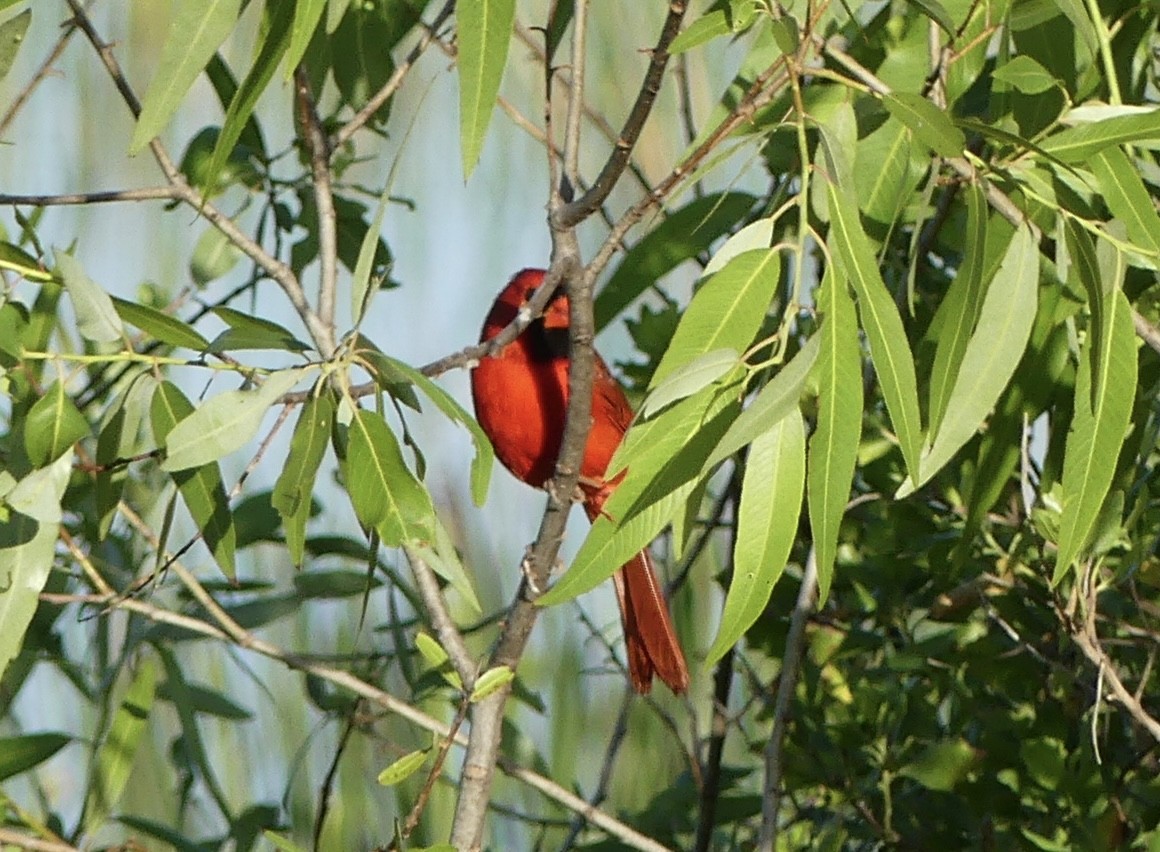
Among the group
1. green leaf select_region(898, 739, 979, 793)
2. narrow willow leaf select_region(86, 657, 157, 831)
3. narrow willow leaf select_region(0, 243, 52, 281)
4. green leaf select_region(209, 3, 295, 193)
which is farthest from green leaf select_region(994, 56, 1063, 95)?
narrow willow leaf select_region(86, 657, 157, 831)

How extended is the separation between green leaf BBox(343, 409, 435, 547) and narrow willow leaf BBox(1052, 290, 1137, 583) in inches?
22.0

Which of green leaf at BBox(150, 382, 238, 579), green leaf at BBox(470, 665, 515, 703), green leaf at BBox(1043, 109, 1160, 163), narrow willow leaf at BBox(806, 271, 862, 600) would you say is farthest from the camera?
green leaf at BBox(150, 382, 238, 579)

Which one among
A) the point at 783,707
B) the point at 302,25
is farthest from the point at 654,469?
the point at 783,707

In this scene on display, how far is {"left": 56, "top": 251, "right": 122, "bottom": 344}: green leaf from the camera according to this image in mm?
1413

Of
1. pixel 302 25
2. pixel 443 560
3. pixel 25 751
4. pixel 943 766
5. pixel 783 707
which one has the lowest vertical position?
pixel 943 766

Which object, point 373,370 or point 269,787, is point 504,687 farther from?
point 269,787

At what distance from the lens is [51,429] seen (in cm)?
141

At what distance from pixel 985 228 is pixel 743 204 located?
71cm

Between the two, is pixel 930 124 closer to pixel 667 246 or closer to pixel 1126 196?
pixel 1126 196

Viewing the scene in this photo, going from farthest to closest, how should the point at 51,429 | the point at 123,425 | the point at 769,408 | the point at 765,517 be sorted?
the point at 123,425 → the point at 51,429 → the point at 765,517 → the point at 769,408

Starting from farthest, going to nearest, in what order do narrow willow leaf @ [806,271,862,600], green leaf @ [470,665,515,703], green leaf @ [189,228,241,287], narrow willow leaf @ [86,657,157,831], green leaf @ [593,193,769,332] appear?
green leaf @ [189,228,241,287], narrow willow leaf @ [86,657,157,831], green leaf @ [593,193,769,332], green leaf @ [470,665,515,703], narrow willow leaf @ [806,271,862,600]

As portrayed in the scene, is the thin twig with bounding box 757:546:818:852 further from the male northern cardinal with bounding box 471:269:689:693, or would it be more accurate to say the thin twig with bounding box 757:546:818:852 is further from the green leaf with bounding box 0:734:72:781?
the green leaf with bounding box 0:734:72:781

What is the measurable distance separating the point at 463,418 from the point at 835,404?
29 cm

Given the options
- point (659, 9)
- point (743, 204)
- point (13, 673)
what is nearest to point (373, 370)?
point (743, 204)
